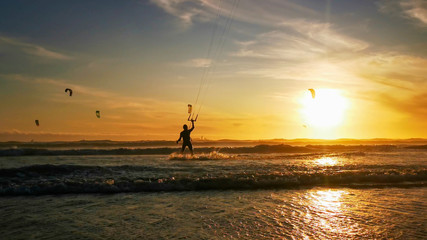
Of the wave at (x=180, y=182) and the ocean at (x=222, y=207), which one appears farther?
the wave at (x=180, y=182)

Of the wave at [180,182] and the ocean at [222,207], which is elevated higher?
the wave at [180,182]

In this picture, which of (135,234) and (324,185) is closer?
(135,234)

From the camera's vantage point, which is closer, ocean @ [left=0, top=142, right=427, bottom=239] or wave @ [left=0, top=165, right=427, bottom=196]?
ocean @ [left=0, top=142, right=427, bottom=239]

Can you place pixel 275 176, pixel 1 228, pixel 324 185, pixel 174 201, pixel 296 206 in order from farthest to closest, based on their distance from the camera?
pixel 275 176 → pixel 324 185 → pixel 174 201 → pixel 296 206 → pixel 1 228

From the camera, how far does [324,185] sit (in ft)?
30.6

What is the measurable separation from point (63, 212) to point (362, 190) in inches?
307

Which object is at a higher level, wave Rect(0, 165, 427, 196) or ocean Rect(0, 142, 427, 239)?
wave Rect(0, 165, 427, 196)

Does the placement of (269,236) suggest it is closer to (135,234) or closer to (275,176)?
(135,234)

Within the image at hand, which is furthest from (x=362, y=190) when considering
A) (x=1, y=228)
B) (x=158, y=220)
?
(x=1, y=228)

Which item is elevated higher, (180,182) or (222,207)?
(180,182)

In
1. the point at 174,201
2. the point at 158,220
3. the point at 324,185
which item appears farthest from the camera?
the point at 324,185

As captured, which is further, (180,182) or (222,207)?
(180,182)

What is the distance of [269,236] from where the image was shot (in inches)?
187

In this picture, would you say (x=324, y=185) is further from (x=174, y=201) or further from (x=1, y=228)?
(x=1, y=228)
